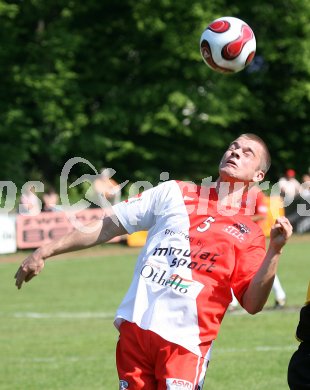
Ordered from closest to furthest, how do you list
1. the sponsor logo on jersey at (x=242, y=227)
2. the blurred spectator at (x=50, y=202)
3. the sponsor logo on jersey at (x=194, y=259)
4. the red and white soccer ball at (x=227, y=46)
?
the sponsor logo on jersey at (x=194, y=259), the sponsor logo on jersey at (x=242, y=227), the red and white soccer ball at (x=227, y=46), the blurred spectator at (x=50, y=202)

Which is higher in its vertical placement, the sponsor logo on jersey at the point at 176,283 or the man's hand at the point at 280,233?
the man's hand at the point at 280,233

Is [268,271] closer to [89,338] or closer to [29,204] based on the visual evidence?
[89,338]

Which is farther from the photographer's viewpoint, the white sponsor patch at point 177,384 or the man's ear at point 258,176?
the man's ear at point 258,176

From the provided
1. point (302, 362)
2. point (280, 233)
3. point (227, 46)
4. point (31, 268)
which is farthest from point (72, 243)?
point (227, 46)

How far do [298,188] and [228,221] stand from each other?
86.5 ft

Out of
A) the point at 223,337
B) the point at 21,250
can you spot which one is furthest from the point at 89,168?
the point at 223,337

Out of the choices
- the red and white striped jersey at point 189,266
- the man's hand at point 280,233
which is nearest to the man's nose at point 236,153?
the red and white striped jersey at point 189,266

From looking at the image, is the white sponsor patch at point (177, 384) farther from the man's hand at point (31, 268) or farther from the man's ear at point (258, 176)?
the man's ear at point (258, 176)

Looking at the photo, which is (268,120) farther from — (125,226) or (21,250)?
(125,226)

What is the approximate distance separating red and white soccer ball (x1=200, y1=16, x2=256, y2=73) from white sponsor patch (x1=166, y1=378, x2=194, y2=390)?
3856 mm

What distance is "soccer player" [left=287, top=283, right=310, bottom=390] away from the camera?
17.9 feet

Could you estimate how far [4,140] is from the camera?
111 feet

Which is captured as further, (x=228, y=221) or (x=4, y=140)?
(x=4, y=140)

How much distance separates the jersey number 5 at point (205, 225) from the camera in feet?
17.2
